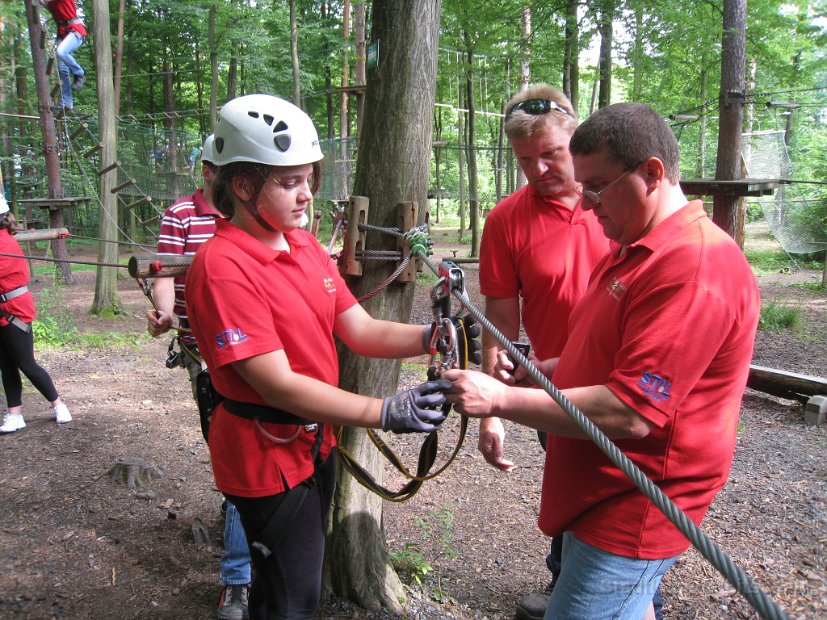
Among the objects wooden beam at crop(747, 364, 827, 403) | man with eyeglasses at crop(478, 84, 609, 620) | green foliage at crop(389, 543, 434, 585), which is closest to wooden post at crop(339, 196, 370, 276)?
man with eyeglasses at crop(478, 84, 609, 620)

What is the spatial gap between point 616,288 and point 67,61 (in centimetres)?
1404

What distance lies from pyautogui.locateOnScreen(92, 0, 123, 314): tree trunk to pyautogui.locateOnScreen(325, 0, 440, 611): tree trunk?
28.5ft

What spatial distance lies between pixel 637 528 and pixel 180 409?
5343 mm

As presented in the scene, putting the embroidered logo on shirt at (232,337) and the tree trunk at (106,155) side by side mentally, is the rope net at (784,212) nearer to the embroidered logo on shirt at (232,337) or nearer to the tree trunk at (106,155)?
the tree trunk at (106,155)

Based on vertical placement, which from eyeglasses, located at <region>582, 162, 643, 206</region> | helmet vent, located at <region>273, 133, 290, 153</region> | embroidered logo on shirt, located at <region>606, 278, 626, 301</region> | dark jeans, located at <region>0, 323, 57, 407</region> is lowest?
dark jeans, located at <region>0, 323, 57, 407</region>

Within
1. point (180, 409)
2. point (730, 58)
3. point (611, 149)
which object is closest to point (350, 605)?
point (611, 149)

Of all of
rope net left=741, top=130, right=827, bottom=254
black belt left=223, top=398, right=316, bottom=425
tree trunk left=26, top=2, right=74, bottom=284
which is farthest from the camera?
rope net left=741, top=130, right=827, bottom=254

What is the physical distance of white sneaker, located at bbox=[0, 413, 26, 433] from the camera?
5301 millimetres

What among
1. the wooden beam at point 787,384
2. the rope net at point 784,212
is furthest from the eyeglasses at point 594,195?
the rope net at point 784,212

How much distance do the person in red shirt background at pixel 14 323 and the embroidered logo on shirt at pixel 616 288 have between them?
14.9ft

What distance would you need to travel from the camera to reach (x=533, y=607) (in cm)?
296

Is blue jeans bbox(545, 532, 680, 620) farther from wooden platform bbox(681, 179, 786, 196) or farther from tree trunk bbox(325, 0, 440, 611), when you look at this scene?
wooden platform bbox(681, 179, 786, 196)

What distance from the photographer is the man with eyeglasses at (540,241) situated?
264 cm

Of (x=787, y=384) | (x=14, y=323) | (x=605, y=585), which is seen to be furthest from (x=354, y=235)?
(x=787, y=384)
